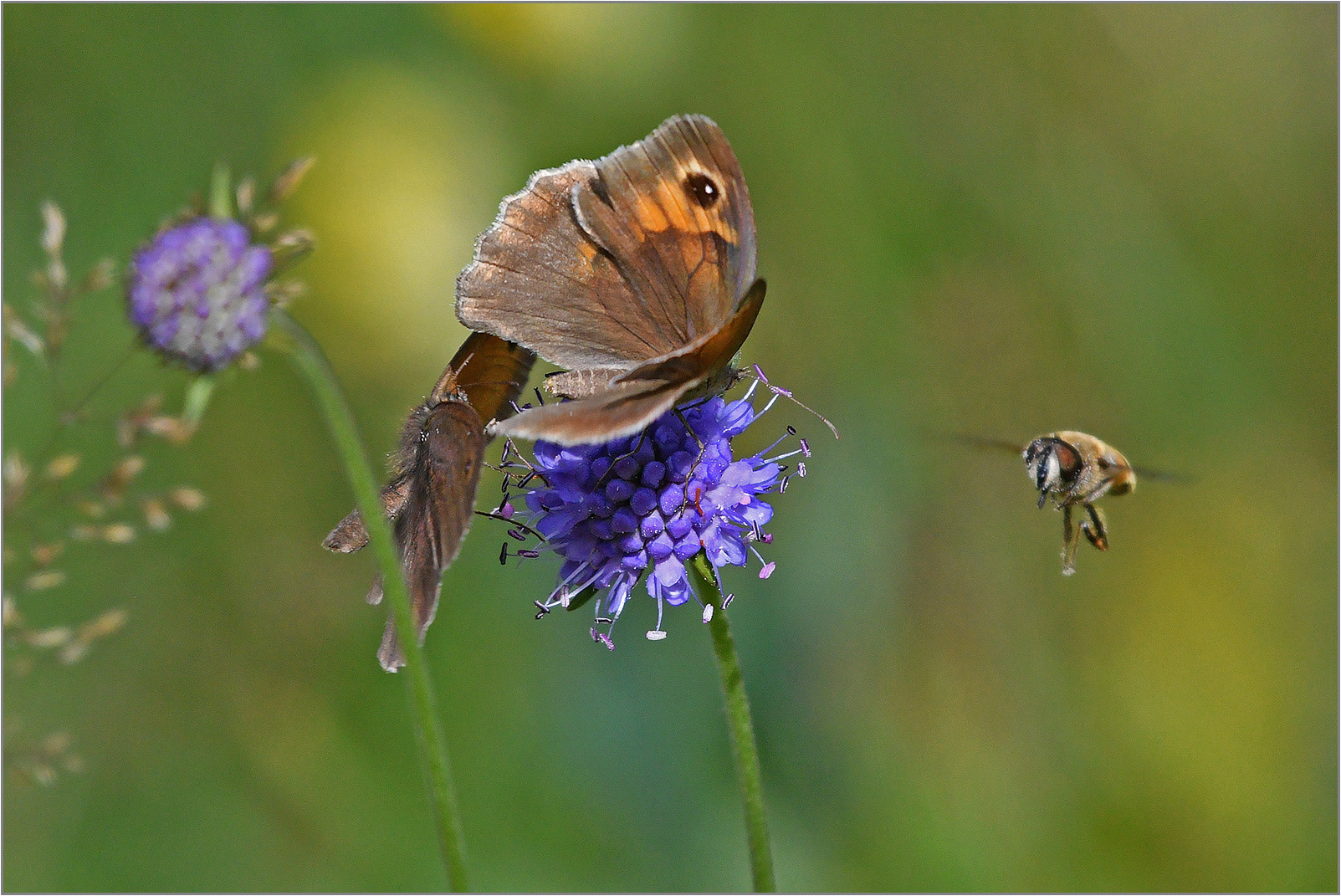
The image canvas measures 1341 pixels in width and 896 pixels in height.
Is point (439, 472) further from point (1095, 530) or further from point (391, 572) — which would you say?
point (1095, 530)

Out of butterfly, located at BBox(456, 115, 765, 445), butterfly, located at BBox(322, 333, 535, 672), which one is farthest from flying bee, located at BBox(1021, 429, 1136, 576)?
butterfly, located at BBox(322, 333, 535, 672)

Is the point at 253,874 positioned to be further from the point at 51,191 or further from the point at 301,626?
the point at 51,191

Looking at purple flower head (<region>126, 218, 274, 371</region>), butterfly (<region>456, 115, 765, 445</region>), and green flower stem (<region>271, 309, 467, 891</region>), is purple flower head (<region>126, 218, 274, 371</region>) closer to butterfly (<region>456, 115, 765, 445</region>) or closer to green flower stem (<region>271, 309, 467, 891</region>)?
green flower stem (<region>271, 309, 467, 891</region>)

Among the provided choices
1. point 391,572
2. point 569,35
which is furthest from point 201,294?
point 569,35

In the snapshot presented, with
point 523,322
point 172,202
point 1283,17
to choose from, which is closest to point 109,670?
point 172,202

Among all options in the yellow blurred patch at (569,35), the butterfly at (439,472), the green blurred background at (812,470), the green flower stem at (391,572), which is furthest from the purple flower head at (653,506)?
the yellow blurred patch at (569,35)

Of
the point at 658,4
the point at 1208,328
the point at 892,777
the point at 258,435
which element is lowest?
the point at 892,777
